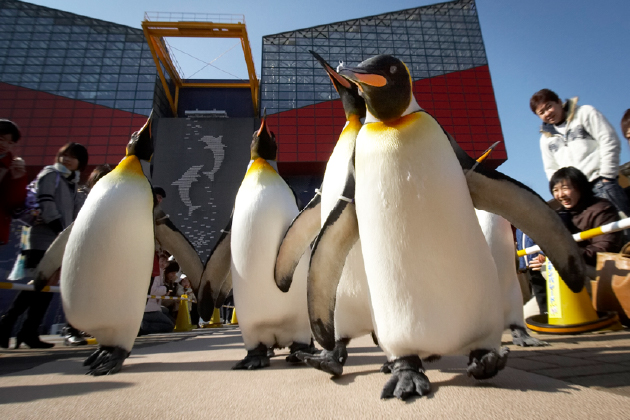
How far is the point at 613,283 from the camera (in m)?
1.98

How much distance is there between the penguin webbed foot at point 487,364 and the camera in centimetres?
105

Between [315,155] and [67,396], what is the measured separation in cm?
1558

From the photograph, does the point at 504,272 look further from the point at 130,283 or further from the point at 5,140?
the point at 5,140

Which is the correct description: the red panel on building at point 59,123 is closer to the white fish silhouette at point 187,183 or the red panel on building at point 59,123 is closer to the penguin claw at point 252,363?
the white fish silhouette at point 187,183

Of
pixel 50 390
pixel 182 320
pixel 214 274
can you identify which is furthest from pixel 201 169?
pixel 50 390

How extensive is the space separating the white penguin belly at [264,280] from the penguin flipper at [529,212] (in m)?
1.01

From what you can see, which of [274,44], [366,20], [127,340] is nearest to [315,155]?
[274,44]

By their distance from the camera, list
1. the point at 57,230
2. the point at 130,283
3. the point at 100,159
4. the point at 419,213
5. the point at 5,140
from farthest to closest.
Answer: the point at 100,159 < the point at 57,230 < the point at 5,140 < the point at 130,283 < the point at 419,213

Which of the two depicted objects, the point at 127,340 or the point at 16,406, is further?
the point at 127,340

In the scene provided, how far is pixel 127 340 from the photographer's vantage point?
71.5 inches

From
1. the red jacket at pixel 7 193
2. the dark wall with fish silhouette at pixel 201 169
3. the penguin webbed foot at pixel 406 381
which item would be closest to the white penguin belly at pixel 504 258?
the penguin webbed foot at pixel 406 381

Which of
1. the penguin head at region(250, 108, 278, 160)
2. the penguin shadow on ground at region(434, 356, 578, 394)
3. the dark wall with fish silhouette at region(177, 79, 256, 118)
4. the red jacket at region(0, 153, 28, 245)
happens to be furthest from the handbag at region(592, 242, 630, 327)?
the dark wall with fish silhouette at region(177, 79, 256, 118)

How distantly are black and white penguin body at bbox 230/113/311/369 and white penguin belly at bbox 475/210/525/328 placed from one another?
1.09 metres

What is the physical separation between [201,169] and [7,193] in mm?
13380
